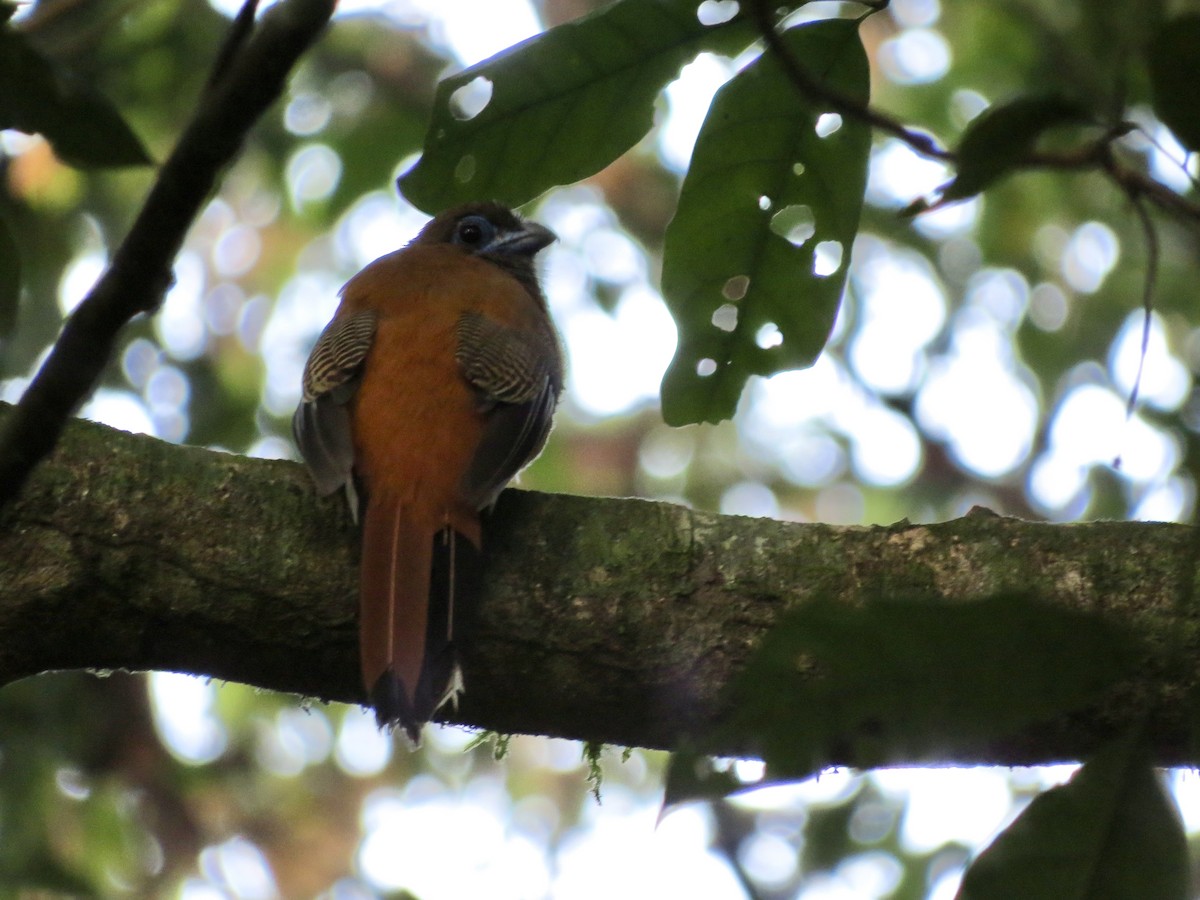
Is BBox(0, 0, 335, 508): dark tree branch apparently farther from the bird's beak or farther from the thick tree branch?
the bird's beak

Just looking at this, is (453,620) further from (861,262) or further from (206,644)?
(861,262)

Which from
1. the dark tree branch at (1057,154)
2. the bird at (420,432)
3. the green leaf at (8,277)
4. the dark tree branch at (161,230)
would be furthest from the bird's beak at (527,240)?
the dark tree branch at (1057,154)

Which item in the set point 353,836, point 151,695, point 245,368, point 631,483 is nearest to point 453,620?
point 151,695

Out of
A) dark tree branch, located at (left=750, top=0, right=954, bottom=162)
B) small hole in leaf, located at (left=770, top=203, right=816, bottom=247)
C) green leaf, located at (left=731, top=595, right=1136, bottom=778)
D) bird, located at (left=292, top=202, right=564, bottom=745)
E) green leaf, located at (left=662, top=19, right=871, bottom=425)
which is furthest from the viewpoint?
bird, located at (left=292, top=202, right=564, bottom=745)

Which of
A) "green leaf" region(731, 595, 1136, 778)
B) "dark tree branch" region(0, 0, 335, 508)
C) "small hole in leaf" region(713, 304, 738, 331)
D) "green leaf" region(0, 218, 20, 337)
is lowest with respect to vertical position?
"small hole in leaf" region(713, 304, 738, 331)

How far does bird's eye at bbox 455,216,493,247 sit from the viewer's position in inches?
199

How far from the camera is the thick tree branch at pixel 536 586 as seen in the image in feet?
8.18

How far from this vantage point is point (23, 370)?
5395mm

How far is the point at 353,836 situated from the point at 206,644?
735 centimetres

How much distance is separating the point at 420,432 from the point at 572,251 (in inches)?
219

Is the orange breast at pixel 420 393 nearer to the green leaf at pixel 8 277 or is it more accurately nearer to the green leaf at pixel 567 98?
the green leaf at pixel 567 98

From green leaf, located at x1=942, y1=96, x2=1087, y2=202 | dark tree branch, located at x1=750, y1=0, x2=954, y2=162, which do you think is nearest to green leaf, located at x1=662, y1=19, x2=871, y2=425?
dark tree branch, located at x1=750, y1=0, x2=954, y2=162

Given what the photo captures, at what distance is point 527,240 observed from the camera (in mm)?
5059

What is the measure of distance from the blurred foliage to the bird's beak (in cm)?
109
